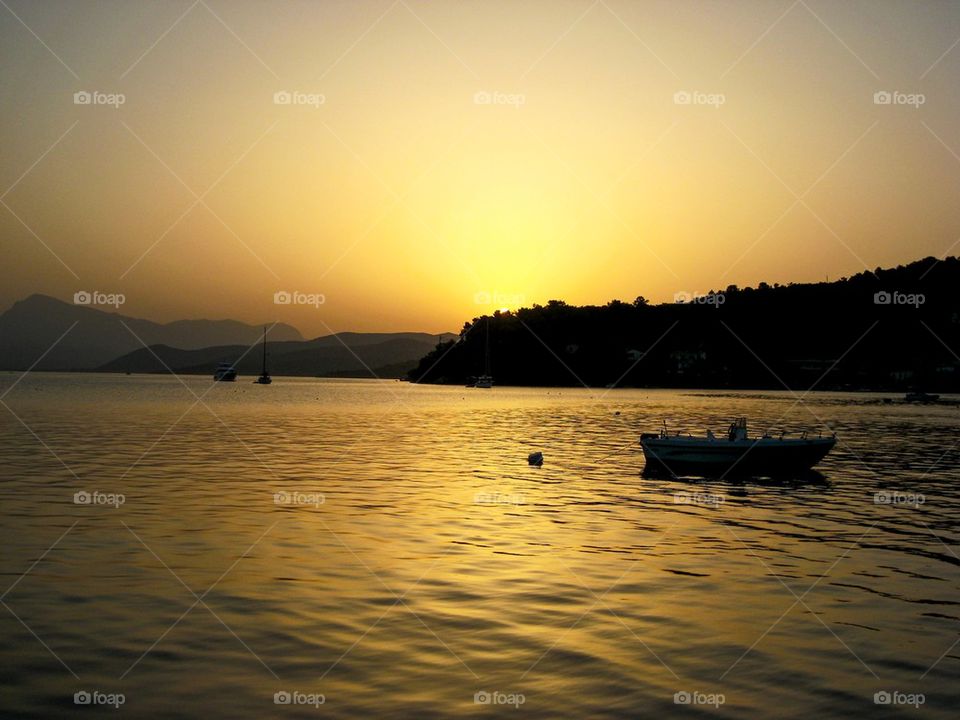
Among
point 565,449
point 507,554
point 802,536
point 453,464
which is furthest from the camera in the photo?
point 565,449

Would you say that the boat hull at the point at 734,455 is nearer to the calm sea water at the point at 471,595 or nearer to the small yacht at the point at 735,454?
the small yacht at the point at 735,454

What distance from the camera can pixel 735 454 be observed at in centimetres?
4106

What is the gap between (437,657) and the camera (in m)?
14.2

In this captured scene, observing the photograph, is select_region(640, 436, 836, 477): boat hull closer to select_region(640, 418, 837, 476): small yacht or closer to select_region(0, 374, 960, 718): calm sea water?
select_region(640, 418, 837, 476): small yacht

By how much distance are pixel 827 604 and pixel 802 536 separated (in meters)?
8.72

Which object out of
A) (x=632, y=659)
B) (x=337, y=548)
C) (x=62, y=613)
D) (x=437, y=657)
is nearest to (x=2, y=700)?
(x=62, y=613)

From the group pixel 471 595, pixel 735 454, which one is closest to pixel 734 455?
pixel 735 454

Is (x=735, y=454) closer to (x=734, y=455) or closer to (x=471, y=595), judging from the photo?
(x=734, y=455)

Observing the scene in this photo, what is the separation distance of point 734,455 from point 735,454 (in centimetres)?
7

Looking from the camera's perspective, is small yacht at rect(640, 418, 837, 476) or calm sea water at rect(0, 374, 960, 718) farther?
small yacht at rect(640, 418, 837, 476)

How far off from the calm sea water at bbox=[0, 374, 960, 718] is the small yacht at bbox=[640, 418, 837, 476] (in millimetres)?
1583

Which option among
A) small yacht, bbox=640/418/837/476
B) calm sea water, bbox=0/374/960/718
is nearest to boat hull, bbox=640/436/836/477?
small yacht, bbox=640/418/837/476

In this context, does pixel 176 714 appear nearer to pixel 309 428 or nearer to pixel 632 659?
pixel 632 659

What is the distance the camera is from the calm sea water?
12766 mm
